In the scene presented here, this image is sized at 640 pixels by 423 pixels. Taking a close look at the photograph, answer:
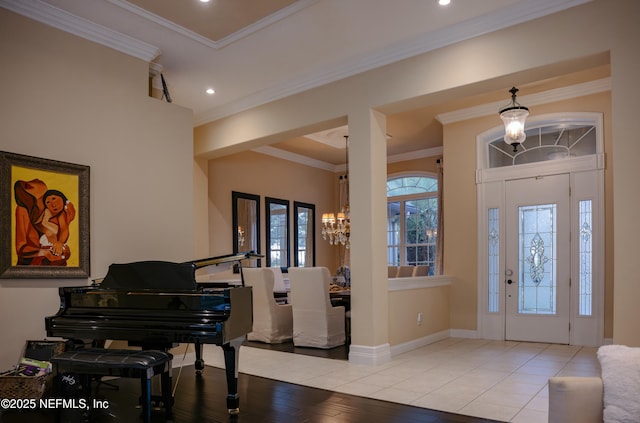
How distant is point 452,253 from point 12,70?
5.84m

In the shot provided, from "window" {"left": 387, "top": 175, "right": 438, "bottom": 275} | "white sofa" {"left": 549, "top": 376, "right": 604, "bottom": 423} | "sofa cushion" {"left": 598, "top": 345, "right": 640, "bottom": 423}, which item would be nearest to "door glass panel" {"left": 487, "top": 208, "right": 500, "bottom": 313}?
"window" {"left": 387, "top": 175, "right": 438, "bottom": 275}

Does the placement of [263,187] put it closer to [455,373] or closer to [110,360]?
[455,373]

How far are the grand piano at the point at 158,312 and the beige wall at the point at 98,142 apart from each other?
822 mm

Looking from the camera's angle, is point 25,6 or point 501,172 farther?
point 501,172

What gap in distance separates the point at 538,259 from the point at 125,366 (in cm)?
538

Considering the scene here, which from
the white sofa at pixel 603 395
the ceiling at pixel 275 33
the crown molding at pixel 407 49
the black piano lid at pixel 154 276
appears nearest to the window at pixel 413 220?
the ceiling at pixel 275 33

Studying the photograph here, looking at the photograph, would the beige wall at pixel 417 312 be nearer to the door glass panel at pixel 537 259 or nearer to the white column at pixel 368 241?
the white column at pixel 368 241

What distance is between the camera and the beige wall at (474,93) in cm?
362

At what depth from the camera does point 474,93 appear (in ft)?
15.8

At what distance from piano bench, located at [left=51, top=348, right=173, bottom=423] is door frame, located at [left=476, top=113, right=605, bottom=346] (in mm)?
4839

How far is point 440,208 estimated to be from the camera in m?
9.03

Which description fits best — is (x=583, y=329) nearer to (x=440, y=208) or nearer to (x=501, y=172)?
(x=501, y=172)

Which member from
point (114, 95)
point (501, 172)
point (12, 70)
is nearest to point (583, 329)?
point (501, 172)

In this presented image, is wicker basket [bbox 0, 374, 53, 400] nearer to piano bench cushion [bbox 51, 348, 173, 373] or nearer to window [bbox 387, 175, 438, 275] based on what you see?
piano bench cushion [bbox 51, 348, 173, 373]
